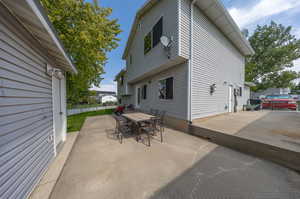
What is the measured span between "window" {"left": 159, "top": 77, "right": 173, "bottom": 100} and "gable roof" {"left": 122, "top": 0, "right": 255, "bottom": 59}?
3948 millimetres

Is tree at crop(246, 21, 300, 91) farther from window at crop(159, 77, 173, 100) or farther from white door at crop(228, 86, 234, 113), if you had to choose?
window at crop(159, 77, 173, 100)

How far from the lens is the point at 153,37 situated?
6.80 metres

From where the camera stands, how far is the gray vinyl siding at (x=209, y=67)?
545 centimetres

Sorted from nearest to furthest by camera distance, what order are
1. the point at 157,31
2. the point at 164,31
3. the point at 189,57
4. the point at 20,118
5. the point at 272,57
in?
1. the point at 20,118
2. the point at 189,57
3. the point at 164,31
4. the point at 157,31
5. the point at 272,57

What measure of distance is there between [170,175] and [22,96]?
3.15m

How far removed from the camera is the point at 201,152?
10.8 feet

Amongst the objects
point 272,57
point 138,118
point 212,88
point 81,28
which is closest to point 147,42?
point 81,28

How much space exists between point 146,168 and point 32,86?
2.99 meters

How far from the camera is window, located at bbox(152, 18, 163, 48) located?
239 inches

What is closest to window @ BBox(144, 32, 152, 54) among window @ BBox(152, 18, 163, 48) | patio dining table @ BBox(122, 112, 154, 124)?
window @ BBox(152, 18, 163, 48)

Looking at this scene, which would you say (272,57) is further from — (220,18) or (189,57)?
(189,57)

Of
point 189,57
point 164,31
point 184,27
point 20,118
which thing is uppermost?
point 164,31

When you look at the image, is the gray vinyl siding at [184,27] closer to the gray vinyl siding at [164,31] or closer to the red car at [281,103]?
the gray vinyl siding at [164,31]

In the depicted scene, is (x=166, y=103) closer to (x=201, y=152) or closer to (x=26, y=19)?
(x=201, y=152)
